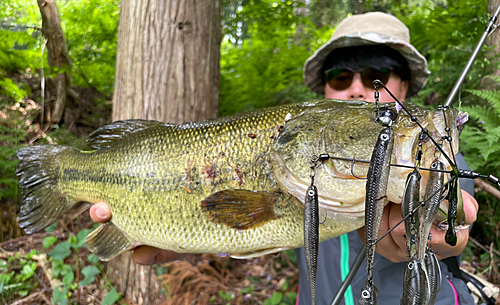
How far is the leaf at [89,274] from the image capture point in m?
2.70

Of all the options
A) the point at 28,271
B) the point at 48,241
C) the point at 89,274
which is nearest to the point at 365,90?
the point at 89,274

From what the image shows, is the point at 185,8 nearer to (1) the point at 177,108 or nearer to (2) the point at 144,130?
(1) the point at 177,108

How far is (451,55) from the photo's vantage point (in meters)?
2.73

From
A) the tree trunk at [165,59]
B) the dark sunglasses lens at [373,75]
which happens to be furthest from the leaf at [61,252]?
the dark sunglasses lens at [373,75]

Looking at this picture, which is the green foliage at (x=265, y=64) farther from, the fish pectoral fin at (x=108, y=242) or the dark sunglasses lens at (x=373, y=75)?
the fish pectoral fin at (x=108, y=242)

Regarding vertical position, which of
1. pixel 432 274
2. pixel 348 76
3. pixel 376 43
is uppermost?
pixel 376 43

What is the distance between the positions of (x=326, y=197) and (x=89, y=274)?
8.86 feet

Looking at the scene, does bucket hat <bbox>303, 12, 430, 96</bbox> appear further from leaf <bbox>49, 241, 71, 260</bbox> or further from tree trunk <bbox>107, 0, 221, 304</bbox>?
leaf <bbox>49, 241, 71, 260</bbox>

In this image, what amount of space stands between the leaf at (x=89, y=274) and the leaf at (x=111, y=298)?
289mm

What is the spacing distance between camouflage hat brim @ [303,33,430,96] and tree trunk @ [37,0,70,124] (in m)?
3.03

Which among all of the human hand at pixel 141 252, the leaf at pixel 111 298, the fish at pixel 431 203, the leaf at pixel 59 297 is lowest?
the leaf at pixel 59 297

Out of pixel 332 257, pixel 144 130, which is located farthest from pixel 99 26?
pixel 332 257

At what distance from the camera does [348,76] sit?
2115mm

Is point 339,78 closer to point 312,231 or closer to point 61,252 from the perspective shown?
point 312,231
